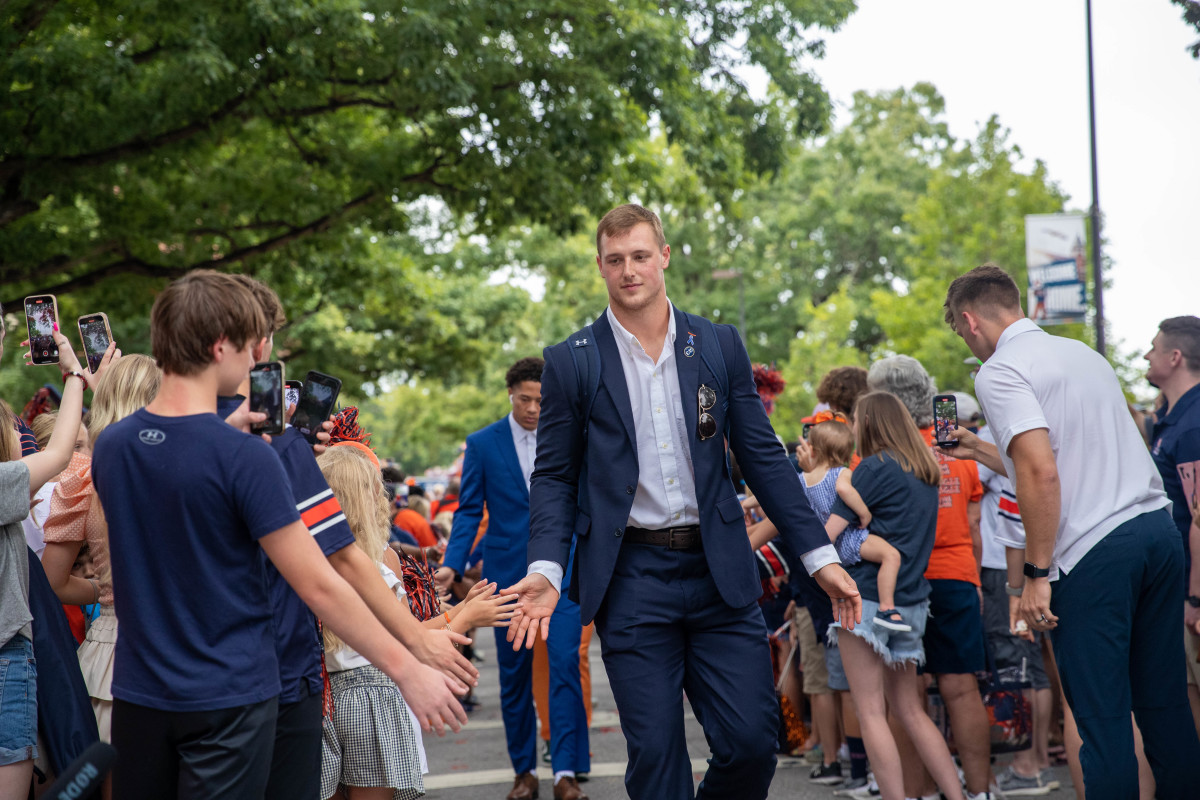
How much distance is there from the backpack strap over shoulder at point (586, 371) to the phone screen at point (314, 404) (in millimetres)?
836

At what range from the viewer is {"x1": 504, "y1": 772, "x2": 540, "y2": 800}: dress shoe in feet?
22.5

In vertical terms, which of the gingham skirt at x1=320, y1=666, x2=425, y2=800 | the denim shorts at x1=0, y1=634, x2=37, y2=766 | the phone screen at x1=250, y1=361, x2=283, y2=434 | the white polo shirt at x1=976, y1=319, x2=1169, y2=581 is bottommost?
the gingham skirt at x1=320, y1=666, x2=425, y2=800

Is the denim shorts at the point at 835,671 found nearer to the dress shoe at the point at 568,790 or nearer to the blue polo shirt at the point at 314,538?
the dress shoe at the point at 568,790

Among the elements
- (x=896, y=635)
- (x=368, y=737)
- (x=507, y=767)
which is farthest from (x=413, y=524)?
(x=368, y=737)

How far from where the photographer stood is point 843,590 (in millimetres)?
3986

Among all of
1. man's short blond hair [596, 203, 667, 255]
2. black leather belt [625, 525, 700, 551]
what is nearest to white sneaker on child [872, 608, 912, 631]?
black leather belt [625, 525, 700, 551]

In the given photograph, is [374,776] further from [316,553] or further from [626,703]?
[316,553]

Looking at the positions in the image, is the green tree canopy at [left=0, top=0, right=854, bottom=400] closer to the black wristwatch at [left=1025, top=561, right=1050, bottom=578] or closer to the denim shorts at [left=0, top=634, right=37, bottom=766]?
the denim shorts at [left=0, top=634, right=37, bottom=766]

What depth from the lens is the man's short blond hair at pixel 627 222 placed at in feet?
13.9

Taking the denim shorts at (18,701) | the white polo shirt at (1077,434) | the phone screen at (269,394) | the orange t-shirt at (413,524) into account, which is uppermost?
the phone screen at (269,394)

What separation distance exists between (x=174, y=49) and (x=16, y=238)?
346 centimetres

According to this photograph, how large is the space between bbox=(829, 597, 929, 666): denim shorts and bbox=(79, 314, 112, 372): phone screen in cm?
352

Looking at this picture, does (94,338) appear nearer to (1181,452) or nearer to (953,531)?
(953,531)

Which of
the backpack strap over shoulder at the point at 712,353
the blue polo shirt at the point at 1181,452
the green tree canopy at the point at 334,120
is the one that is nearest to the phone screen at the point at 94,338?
the backpack strap over shoulder at the point at 712,353
